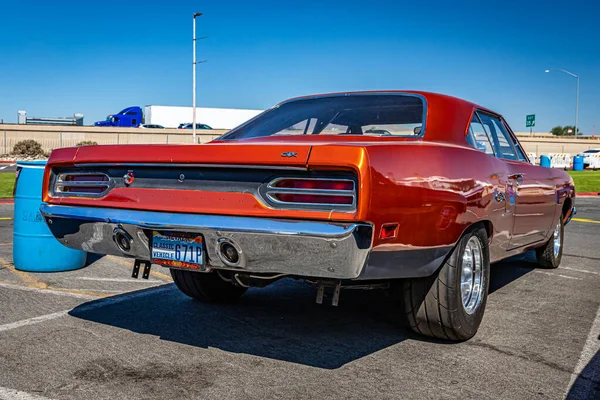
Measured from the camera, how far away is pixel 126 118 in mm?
58438

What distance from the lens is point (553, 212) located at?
5727 millimetres

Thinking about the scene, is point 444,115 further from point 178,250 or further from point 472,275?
point 178,250

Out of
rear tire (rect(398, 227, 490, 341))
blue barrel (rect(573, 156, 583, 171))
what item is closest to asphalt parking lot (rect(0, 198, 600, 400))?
rear tire (rect(398, 227, 490, 341))

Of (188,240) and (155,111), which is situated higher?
(155,111)

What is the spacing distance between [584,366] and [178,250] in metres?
2.34

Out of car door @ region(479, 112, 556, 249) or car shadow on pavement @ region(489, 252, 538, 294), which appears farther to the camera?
car shadow on pavement @ region(489, 252, 538, 294)

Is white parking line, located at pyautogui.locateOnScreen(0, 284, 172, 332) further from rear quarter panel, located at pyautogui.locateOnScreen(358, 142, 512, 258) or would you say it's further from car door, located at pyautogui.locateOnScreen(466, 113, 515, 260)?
car door, located at pyautogui.locateOnScreen(466, 113, 515, 260)

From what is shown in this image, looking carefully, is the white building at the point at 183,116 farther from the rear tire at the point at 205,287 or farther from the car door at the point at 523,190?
the rear tire at the point at 205,287

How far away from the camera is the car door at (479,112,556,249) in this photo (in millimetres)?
4703

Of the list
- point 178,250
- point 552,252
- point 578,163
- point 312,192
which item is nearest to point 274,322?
point 178,250

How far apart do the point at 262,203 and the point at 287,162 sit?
0.26 meters

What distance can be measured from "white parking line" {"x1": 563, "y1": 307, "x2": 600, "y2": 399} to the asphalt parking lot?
0.04 ft

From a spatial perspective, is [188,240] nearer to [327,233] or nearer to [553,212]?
[327,233]

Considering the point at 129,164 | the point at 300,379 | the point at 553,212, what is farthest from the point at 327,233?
the point at 553,212
